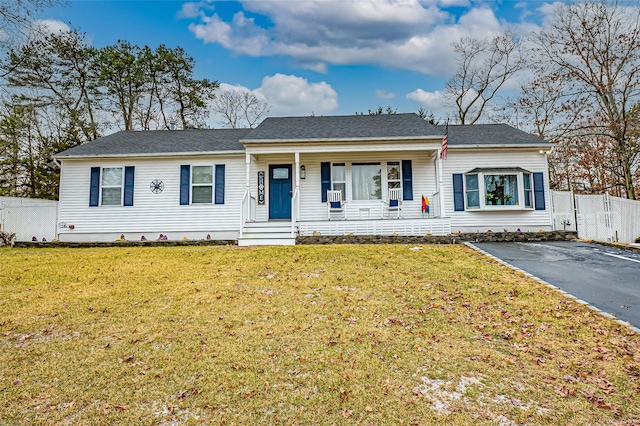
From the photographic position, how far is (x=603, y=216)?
35.9 feet

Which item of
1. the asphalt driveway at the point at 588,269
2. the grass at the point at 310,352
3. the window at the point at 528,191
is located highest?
the window at the point at 528,191

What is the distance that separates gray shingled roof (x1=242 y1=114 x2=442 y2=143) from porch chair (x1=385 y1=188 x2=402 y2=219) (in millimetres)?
2145

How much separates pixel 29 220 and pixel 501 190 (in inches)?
703

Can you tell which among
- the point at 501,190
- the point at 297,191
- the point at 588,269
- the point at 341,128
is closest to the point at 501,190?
the point at 501,190

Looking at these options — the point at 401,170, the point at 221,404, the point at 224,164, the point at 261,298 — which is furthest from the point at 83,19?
the point at 221,404

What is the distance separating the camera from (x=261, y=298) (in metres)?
5.55

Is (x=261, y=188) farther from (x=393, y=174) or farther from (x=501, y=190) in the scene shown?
(x=501, y=190)

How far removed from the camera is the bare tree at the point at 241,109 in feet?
89.9

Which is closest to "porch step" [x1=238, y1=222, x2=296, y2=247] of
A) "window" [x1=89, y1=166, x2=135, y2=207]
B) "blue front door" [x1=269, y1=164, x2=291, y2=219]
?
"blue front door" [x1=269, y1=164, x2=291, y2=219]

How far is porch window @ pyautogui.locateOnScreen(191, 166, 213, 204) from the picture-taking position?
42.1ft

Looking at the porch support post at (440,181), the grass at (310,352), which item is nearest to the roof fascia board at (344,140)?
the porch support post at (440,181)

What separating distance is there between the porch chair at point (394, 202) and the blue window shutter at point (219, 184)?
20.8ft

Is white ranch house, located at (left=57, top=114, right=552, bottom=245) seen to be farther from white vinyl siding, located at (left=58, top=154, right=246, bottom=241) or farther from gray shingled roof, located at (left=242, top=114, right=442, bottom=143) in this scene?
gray shingled roof, located at (left=242, top=114, right=442, bottom=143)

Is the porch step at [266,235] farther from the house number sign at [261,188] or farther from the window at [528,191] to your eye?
the window at [528,191]
